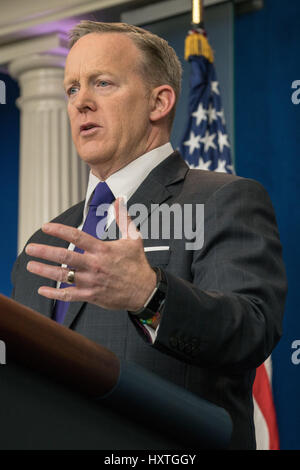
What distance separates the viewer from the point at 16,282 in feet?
6.28

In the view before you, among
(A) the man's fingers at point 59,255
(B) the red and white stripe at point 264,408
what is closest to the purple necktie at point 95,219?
(A) the man's fingers at point 59,255

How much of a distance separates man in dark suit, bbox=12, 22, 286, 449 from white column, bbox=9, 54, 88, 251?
A: 3.43m

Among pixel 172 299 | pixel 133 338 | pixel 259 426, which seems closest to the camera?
pixel 172 299

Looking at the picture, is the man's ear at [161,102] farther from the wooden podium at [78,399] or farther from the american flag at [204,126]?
the american flag at [204,126]

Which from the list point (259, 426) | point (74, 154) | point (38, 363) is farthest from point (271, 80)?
point (38, 363)

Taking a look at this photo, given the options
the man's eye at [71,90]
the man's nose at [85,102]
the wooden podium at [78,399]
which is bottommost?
the wooden podium at [78,399]

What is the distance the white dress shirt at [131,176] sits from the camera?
183cm

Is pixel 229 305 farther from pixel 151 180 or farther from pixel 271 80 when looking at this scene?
pixel 271 80

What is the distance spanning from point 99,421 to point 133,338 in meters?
0.58

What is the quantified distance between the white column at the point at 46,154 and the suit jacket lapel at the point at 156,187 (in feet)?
11.9

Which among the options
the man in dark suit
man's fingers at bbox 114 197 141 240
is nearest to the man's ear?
the man in dark suit

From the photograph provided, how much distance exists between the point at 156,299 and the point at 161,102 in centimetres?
96

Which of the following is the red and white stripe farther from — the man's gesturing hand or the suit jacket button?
the man's gesturing hand

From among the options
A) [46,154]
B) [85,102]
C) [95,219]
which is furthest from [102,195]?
[46,154]
